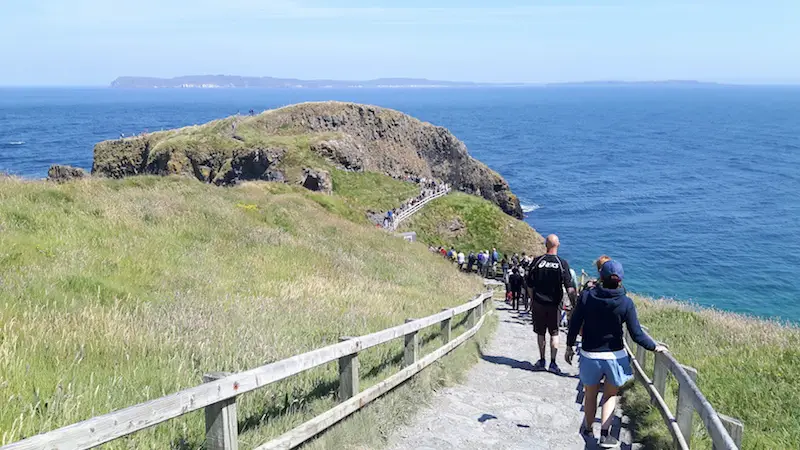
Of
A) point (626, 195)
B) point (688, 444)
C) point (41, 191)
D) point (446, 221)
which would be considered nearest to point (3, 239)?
point (41, 191)

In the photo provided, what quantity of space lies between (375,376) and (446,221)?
1606 inches

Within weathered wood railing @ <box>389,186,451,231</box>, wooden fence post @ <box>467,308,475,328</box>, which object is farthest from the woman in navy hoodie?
weathered wood railing @ <box>389,186,451,231</box>

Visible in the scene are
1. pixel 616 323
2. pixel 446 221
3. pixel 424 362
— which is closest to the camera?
pixel 616 323

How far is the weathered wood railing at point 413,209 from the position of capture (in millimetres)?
44356

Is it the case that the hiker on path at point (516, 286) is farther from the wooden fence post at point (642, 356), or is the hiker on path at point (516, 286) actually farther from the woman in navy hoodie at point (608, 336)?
the woman in navy hoodie at point (608, 336)

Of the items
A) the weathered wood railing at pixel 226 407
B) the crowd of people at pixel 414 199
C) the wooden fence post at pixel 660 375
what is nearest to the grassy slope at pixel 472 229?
the crowd of people at pixel 414 199

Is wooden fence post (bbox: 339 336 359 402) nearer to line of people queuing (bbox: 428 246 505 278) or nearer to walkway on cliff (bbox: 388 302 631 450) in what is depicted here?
walkway on cliff (bbox: 388 302 631 450)

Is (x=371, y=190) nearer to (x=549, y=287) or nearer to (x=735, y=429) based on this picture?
(x=549, y=287)

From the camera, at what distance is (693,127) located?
177375mm

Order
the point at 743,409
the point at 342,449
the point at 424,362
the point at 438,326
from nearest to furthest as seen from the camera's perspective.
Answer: the point at 342,449 → the point at 743,409 → the point at 424,362 → the point at 438,326

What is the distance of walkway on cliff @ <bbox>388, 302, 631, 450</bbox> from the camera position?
689 centimetres

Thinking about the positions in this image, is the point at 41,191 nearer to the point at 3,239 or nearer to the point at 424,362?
the point at 3,239

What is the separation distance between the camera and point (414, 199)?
167ft

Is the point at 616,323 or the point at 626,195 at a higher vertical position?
the point at 616,323
